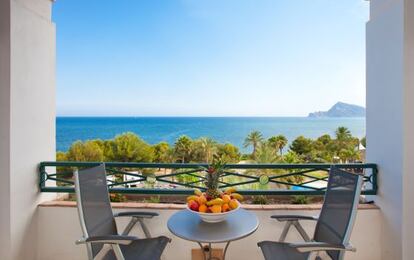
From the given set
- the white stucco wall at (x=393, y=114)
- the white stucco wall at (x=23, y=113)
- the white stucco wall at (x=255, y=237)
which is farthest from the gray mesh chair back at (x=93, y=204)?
the white stucco wall at (x=393, y=114)

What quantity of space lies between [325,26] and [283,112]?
14487 millimetres

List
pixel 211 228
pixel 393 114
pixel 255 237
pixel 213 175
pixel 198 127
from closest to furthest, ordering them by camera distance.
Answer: pixel 211 228 < pixel 213 175 < pixel 393 114 < pixel 255 237 < pixel 198 127

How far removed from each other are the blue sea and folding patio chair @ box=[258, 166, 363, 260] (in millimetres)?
36464

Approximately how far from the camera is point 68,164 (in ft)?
8.45

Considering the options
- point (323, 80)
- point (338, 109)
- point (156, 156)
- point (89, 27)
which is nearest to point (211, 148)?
point (156, 156)

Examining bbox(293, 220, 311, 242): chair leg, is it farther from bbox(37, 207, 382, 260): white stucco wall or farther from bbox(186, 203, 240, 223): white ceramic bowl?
bbox(186, 203, 240, 223): white ceramic bowl

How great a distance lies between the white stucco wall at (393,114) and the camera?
6.96ft

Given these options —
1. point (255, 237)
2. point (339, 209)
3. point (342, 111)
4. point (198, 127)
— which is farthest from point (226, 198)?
point (342, 111)

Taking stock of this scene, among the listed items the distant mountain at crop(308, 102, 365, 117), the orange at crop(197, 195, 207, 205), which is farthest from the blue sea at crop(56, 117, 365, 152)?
the orange at crop(197, 195, 207, 205)

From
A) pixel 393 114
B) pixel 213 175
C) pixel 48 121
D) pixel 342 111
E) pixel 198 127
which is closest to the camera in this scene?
pixel 213 175

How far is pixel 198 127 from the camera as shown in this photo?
46.9m

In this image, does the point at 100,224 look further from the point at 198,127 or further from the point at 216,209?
the point at 198,127

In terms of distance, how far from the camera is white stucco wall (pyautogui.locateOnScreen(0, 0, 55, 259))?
7.07 feet

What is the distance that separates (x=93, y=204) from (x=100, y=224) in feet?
0.52
